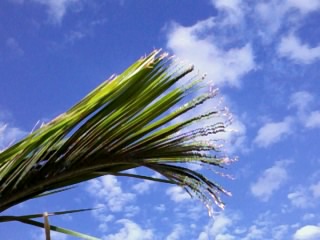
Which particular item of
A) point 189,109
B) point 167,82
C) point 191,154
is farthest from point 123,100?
point 191,154

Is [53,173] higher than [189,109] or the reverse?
the reverse

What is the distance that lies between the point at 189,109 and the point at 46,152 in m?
0.44

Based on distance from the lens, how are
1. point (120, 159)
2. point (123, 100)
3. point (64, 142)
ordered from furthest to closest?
point (120, 159) < point (64, 142) < point (123, 100)

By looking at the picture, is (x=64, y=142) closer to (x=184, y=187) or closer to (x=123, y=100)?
(x=123, y=100)

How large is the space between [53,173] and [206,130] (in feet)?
1.58

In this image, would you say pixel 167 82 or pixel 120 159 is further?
pixel 120 159

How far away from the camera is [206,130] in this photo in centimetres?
170

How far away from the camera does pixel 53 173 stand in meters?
1.62

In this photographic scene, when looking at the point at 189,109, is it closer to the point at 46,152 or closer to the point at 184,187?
the point at 184,187

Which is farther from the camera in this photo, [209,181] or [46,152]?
[209,181]

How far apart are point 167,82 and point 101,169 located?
39 cm

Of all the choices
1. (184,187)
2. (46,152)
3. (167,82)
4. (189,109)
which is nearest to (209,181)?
(184,187)

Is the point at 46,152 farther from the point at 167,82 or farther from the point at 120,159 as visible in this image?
the point at 167,82

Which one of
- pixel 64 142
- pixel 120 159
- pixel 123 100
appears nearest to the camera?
pixel 123 100
